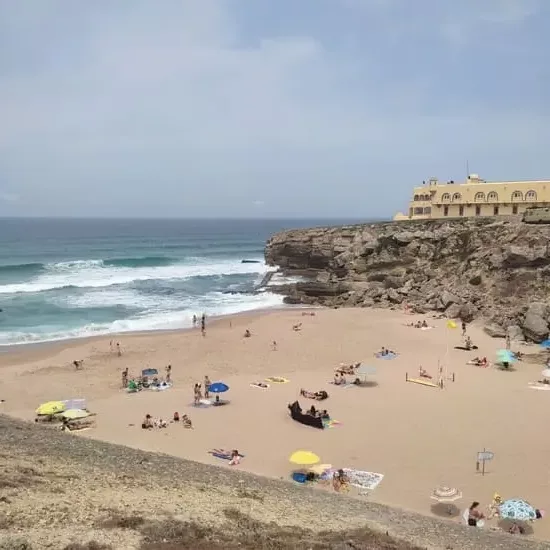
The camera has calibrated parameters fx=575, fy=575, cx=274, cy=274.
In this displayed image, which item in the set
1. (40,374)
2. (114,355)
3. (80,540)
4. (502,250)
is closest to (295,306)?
(502,250)

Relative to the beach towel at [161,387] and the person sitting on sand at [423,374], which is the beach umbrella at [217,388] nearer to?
the beach towel at [161,387]

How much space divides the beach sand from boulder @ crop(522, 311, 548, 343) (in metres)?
1.30

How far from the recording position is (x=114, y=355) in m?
26.3

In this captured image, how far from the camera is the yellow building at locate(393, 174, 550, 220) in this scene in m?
48.4

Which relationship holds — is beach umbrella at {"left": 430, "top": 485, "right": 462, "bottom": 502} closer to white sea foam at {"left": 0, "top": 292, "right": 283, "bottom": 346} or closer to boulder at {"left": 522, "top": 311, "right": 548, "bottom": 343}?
boulder at {"left": 522, "top": 311, "right": 548, "bottom": 343}

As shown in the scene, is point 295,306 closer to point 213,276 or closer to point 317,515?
point 213,276

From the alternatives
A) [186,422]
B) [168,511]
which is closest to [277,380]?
[186,422]

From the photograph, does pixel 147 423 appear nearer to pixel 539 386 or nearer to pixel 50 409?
pixel 50 409

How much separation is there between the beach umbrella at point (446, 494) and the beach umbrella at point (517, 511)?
1185mm

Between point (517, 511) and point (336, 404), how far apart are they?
8.28 meters

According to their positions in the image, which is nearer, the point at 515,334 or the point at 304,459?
the point at 304,459

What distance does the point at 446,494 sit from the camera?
13.0 meters

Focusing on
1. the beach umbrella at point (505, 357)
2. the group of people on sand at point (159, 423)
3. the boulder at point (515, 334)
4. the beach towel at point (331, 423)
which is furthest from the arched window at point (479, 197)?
the group of people on sand at point (159, 423)

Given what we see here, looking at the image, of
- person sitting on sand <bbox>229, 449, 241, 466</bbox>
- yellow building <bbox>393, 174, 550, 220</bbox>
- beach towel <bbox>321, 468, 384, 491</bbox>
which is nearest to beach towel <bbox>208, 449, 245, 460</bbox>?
person sitting on sand <bbox>229, 449, 241, 466</bbox>
